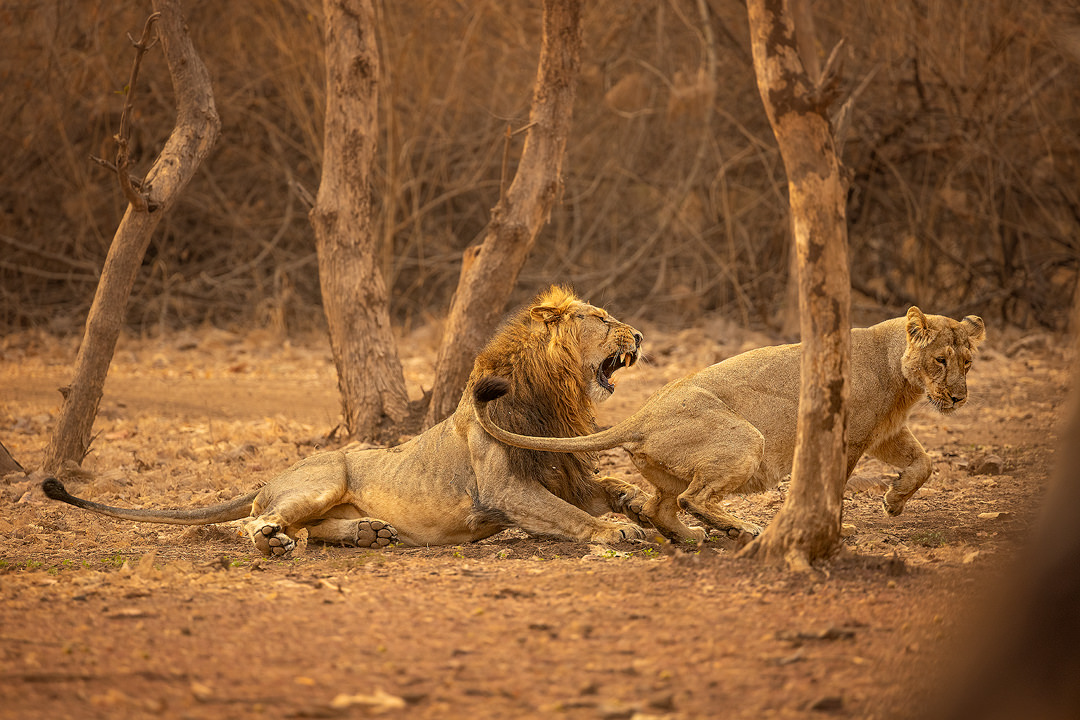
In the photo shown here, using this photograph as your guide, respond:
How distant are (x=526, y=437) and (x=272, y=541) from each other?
4.17ft

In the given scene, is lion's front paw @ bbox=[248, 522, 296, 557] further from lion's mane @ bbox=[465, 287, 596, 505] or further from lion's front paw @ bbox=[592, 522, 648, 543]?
lion's front paw @ bbox=[592, 522, 648, 543]

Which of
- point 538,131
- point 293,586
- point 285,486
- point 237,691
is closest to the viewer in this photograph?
point 237,691

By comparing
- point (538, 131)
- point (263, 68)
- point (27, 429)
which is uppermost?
point (263, 68)

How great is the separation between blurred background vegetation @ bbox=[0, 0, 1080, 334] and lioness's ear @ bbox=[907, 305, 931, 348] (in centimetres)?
699

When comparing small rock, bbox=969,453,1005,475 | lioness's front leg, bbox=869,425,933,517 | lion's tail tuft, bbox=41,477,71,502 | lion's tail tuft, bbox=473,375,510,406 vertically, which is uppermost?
lion's tail tuft, bbox=473,375,510,406

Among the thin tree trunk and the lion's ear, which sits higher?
the lion's ear

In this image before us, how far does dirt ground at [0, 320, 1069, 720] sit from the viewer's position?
2.72 metres

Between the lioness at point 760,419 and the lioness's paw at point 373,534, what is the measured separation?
77 cm

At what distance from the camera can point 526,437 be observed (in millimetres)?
4629

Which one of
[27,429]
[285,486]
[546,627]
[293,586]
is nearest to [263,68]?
[27,429]

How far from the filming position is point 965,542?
4.48 meters

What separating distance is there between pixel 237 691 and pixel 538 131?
16.6 ft

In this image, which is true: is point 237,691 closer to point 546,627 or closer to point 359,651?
point 359,651

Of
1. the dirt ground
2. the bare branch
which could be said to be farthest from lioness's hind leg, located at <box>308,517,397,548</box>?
the bare branch
